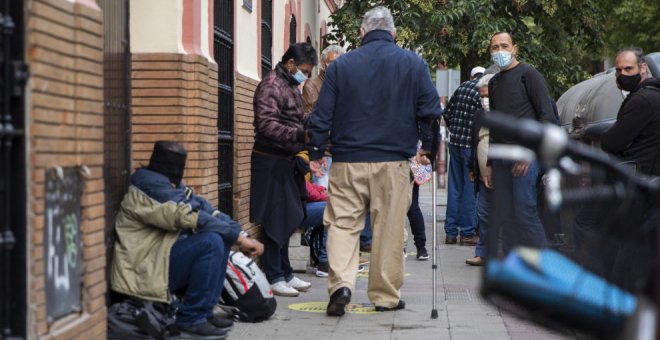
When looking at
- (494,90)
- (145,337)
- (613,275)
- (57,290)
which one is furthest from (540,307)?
(494,90)

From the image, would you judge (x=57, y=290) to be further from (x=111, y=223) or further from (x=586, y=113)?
(x=586, y=113)

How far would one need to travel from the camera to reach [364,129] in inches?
345

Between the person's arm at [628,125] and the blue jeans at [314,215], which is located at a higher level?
the person's arm at [628,125]

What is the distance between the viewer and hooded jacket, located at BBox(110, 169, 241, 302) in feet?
23.4

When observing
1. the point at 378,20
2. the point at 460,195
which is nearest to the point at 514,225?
the point at 378,20

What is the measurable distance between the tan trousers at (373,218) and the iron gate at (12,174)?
3681mm

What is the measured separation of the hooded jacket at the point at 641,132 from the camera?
8.28m

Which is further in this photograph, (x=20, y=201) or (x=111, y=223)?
(x=111, y=223)

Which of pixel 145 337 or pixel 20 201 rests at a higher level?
pixel 20 201

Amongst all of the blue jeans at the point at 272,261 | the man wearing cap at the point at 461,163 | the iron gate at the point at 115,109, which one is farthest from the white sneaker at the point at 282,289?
the man wearing cap at the point at 461,163

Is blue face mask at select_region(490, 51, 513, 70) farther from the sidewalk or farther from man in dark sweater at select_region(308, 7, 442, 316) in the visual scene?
the sidewalk

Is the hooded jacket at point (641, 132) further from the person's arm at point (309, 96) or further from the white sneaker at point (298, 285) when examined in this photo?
the person's arm at point (309, 96)

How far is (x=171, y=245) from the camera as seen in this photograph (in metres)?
7.24

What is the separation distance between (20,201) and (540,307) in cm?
294
